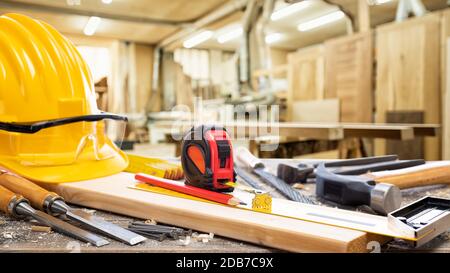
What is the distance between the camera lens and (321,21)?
801 cm

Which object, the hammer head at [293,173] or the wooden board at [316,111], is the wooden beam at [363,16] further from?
the hammer head at [293,173]

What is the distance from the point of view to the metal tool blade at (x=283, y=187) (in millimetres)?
943

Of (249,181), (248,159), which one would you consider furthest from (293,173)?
(248,159)

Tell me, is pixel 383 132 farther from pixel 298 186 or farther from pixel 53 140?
pixel 53 140

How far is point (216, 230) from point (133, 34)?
8.36 m

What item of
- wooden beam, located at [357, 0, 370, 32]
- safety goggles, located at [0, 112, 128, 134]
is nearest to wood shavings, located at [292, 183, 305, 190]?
safety goggles, located at [0, 112, 128, 134]

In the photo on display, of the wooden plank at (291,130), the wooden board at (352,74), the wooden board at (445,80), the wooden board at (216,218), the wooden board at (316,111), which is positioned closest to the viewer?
the wooden board at (216,218)

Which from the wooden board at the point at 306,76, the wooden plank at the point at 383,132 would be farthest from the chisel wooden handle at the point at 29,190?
the wooden board at the point at 306,76

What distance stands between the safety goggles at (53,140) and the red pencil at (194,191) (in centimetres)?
22

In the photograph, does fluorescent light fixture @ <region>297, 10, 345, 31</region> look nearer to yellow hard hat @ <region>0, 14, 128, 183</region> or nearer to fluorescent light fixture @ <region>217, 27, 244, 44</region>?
fluorescent light fixture @ <region>217, 27, 244, 44</region>

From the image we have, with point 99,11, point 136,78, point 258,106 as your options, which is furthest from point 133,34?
point 258,106

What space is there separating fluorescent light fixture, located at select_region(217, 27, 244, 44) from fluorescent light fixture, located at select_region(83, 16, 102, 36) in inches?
126
